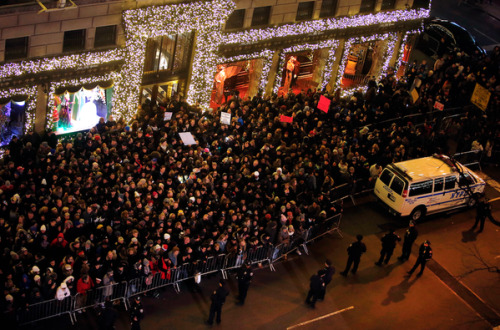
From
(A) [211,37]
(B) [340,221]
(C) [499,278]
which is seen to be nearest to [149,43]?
(A) [211,37]

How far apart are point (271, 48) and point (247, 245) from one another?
42.4 ft

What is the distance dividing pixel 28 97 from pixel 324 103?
40.8ft

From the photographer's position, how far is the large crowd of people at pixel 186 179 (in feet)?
65.2

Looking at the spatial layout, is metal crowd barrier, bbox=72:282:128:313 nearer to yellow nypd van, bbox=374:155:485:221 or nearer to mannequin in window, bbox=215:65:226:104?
yellow nypd van, bbox=374:155:485:221

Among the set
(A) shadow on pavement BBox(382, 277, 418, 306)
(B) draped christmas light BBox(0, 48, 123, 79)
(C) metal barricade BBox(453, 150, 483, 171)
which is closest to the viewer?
(A) shadow on pavement BBox(382, 277, 418, 306)

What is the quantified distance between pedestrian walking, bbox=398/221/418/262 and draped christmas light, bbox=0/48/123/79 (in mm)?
13555

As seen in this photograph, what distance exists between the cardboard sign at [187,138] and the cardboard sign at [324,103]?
6665 mm

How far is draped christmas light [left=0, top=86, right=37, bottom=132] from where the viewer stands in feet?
84.6

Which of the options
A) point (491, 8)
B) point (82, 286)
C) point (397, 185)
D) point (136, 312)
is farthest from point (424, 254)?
point (491, 8)

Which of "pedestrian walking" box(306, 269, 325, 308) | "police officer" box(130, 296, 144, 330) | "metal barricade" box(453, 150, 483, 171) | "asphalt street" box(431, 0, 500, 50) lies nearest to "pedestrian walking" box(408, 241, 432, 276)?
"pedestrian walking" box(306, 269, 325, 308)

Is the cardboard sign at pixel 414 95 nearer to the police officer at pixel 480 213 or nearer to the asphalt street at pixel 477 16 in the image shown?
the police officer at pixel 480 213

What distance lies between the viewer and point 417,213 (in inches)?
→ 1053

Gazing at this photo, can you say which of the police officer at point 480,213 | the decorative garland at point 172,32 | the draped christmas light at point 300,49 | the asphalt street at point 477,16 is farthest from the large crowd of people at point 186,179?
the asphalt street at point 477,16

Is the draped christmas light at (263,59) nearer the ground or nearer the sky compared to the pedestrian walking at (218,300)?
nearer the sky
